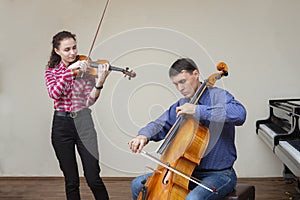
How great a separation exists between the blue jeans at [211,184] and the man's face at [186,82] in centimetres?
38

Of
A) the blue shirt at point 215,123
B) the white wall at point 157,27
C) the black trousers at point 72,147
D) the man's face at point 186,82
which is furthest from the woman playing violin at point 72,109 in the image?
the white wall at point 157,27

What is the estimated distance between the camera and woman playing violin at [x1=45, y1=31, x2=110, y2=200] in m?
2.39

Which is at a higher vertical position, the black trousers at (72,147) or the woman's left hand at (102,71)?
the woman's left hand at (102,71)

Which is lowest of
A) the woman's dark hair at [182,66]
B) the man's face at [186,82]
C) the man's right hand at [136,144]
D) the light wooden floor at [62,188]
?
the light wooden floor at [62,188]

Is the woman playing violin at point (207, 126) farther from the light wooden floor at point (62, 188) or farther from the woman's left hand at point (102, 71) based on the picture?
the light wooden floor at point (62, 188)

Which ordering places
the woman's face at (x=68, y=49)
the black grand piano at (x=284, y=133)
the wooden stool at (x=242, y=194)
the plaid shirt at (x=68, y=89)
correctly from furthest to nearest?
the black grand piano at (x=284, y=133), the woman's face at (x=68, y=49), the plaid shirt at (x=68, y=89), the wooden stool at (x=242, y=194)

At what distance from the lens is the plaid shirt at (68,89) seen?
2357 millimetres

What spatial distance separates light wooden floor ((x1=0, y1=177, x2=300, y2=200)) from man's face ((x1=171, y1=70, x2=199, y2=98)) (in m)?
1.65

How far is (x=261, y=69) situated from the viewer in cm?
386

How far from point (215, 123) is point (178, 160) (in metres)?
0.24

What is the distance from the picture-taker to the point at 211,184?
1.98 meters

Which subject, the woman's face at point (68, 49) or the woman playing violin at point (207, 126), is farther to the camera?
the woman's face at point (68, 49)

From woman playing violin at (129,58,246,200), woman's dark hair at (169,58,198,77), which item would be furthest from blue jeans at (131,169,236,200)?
woman's dark hair at (169,58,198,77)

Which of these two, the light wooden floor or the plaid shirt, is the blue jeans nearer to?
the plaid shirt
